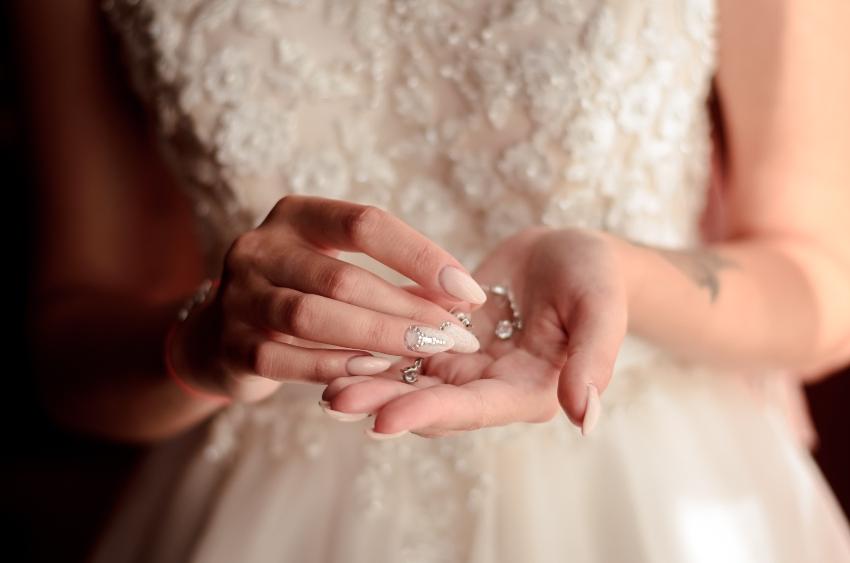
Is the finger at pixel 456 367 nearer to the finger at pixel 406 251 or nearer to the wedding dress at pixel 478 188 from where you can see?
the finger at pixel 406 251

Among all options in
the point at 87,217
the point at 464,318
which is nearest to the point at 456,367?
the point at 464,318

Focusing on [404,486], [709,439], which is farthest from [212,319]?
[709,439]

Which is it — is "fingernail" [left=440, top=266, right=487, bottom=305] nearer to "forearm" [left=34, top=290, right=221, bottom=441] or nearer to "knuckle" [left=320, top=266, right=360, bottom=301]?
"knuckle" [left=320, top=266, right=360, bottom=301]

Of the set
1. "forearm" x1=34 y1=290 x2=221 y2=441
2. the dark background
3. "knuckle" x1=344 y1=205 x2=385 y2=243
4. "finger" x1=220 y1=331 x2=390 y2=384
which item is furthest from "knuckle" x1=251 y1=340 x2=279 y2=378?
the dark background

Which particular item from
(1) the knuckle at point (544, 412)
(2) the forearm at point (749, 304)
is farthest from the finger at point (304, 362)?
(2) the forearm at point (749, 304)

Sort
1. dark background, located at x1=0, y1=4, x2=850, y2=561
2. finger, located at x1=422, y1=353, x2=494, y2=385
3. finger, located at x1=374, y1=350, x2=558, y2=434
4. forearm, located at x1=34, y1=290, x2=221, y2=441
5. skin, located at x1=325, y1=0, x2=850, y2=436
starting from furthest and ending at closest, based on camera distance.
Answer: dark background, located at x1=0, y1=4, x2=850, y2=561 → forearm, located at x1=34, y1=290, x2=221, y2=441 → skin, located at x1=325, y1=0, x2=850, y2=436 → finger, located at x1=422, y1=353, x2=494, y2=385 → finger, located at x1=374, y1=350, x2=558, y2=434

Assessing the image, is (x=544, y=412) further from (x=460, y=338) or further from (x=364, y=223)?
(x=364, y=223)

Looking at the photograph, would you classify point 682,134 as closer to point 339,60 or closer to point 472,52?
point 472,52
